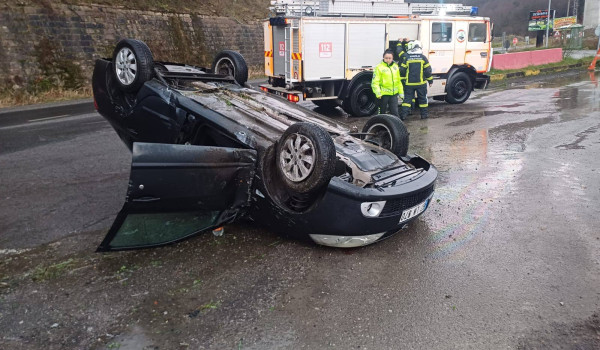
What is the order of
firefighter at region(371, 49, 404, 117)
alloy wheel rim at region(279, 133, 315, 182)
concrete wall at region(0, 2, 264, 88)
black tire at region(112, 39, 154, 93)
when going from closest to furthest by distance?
alloy wheel rim at region(279, 133, 315, 182)
black tire at region(112, 39, 154, 93)
firefighter at region(371, 49, 404, 117)
concrete wall at region(0, 2, 264, 88)

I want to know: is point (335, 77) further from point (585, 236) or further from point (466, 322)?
point (466, 322)

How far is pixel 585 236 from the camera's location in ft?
14.0

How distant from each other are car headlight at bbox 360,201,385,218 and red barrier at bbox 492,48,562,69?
64.2 ft

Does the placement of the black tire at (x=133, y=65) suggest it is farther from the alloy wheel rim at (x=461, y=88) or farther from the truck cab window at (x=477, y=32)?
the truck cab window at (x=477, y=32)

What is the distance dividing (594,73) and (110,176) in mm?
21545

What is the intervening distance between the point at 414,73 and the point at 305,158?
733 cm

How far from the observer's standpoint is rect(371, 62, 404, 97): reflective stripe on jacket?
9109mm

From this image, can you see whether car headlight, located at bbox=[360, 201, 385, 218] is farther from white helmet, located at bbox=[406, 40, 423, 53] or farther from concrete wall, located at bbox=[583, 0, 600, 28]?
concrete wall, located at bbox=[583, 0, 600, 28]

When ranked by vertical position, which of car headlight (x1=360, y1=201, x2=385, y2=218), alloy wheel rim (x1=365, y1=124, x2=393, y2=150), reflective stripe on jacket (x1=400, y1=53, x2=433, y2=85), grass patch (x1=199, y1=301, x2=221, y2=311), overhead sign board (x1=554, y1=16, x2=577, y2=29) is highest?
overhead sign board (x1=554, y1=16, x2=577, y2=29)

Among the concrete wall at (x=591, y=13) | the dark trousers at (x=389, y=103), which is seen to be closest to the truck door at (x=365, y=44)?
the dark trousers at (x=389, y=103)

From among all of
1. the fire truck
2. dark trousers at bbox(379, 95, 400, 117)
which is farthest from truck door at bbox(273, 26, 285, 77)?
dark trousers at bbox(379, 95, 400, 117)

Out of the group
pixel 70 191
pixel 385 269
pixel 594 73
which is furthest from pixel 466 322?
pixel 594 73

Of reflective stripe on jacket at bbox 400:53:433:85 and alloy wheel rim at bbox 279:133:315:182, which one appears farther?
reflective stripe on jacket at bbox 400:53:433:85

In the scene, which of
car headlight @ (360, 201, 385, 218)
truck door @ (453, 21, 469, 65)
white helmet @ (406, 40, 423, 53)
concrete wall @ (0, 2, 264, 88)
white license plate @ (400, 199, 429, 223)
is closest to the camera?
car headlight @ (360, 201, 385, 218)
